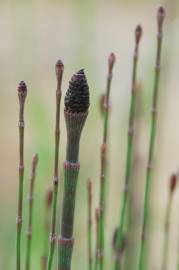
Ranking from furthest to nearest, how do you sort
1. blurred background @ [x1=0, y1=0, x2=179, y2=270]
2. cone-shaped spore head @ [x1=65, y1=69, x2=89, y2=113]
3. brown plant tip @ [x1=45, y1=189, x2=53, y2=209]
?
blurred background @ [x1=0, y1=0, x2=179, y2=270], brown plant tip @ [x1=45, y1=189, x2=53, y2=209], cone-shaped spore head @ [x1=65, y1=69, x2=89, y2=113]

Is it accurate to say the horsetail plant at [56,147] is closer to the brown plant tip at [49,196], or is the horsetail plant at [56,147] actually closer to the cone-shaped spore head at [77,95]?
the cone-shaped spore head at [77,95]

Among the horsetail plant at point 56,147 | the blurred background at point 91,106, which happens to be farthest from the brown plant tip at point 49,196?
the blurred background at point 91,106

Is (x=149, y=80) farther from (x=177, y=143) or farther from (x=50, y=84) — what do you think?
(x=50, y=84)

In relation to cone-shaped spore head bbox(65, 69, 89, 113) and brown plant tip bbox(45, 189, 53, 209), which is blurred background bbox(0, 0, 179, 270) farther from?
cone-shaped spore head bbox(65, 69, 89, 113)

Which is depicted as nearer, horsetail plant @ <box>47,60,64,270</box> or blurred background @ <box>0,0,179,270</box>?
horsetail plant @ <box>47,60,64,270</box>

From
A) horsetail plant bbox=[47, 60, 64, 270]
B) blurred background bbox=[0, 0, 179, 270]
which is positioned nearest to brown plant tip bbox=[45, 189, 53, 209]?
horsetail plant bbox=[47, 60, 64, 270]

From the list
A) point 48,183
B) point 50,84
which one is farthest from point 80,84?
point 50,84

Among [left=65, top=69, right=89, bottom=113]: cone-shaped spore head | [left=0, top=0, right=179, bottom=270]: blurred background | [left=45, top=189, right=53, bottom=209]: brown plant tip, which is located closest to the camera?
[left=65, top=69, right=89, bottom=113]: cone-shaped spore head
